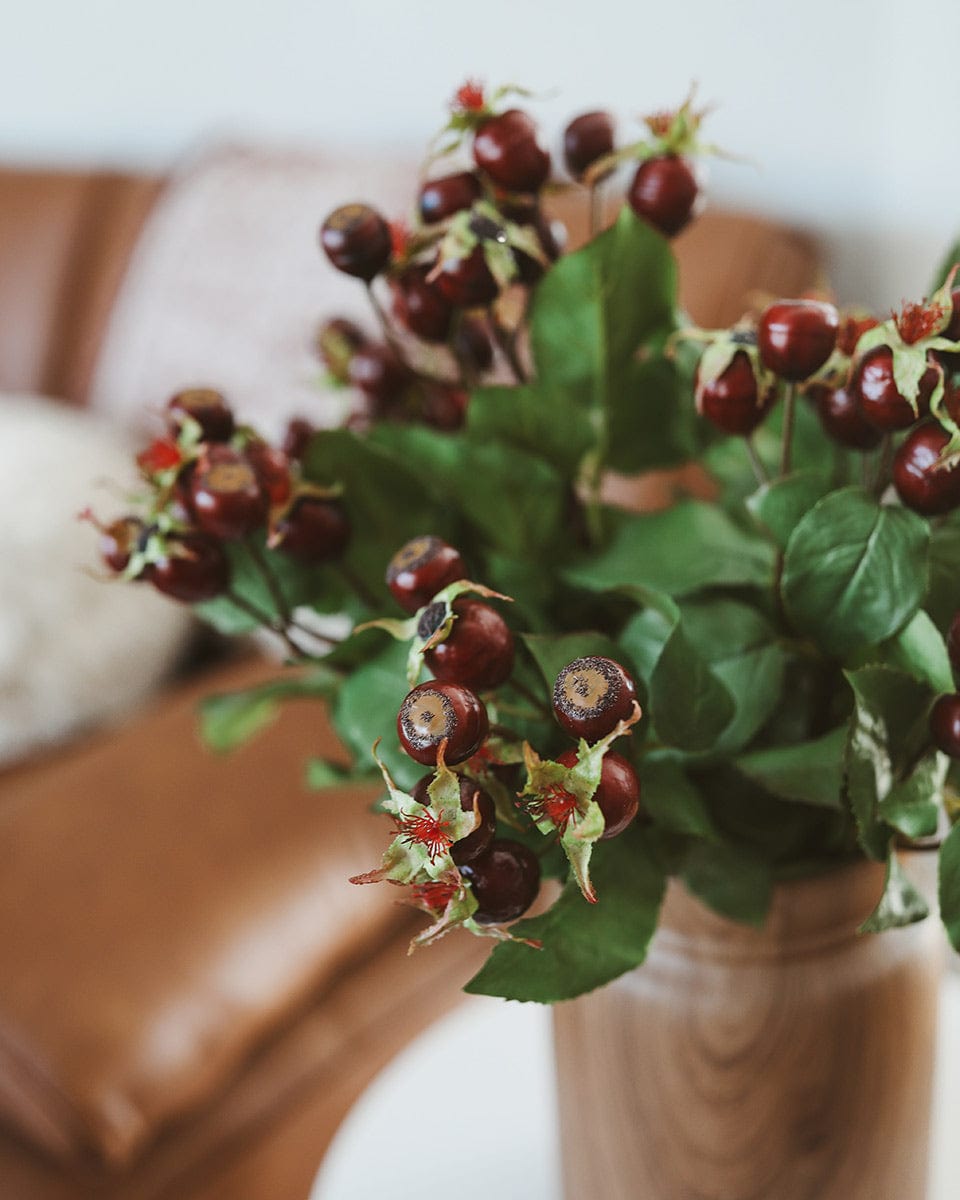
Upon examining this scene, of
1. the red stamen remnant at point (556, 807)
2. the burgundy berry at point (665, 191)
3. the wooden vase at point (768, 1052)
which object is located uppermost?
the burgundy berry at point (665, 191)

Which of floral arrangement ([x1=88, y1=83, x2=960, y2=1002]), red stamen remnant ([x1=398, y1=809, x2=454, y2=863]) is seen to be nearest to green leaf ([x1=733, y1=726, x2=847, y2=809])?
floral arrangement ([x1=88, y1=83, x2=960, y2=1002])

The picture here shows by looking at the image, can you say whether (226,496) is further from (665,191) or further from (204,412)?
(665,191)

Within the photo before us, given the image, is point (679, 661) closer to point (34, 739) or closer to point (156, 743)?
point (156, 743)

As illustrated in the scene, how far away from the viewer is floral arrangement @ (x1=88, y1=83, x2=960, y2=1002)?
240 millimetres

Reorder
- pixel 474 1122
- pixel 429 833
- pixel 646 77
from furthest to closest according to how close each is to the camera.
A: pixel 646 77
pixel 474 1122
pixel 429 833

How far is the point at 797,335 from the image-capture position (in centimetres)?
26

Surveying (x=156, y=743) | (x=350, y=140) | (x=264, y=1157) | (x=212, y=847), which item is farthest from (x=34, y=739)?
(x=350, y=140)

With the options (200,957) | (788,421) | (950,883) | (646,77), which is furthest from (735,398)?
(646,77)

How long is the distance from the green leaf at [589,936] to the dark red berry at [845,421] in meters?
0.10

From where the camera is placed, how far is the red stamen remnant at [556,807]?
0.21 metres

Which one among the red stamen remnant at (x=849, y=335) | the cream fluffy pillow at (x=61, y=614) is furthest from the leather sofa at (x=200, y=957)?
the red stamen remnant at (x=849, y=335)

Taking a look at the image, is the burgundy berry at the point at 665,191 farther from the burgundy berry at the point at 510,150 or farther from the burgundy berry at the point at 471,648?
the burgundy berry at the point at 471,648

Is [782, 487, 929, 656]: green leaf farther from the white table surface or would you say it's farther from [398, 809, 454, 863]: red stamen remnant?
the white table surface

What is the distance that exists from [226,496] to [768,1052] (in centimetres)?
21
